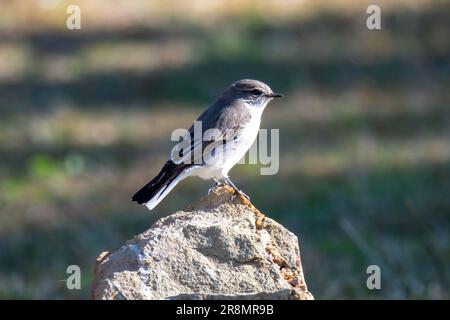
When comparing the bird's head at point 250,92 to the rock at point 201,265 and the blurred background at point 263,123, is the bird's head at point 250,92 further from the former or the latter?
the rock at point 201,265

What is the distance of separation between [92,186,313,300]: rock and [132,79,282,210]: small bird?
2.98 feet

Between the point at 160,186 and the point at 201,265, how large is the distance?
1.23m

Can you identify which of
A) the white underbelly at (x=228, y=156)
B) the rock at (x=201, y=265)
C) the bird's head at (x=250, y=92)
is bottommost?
the rock at (x=201, y=265)

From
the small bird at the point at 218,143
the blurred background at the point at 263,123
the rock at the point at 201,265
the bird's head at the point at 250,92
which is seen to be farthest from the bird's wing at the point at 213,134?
the blurred background at the point at 263,123

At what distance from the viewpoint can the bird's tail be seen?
6230 mm

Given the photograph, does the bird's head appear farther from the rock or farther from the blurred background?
the rock

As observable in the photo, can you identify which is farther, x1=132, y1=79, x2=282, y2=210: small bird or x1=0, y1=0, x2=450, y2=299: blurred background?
x1=0, y1=0, x2=450, y2=299: blurred background

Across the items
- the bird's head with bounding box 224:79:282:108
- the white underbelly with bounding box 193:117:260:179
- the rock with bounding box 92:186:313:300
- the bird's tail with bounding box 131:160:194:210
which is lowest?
the rock with bounding box 92:186:313:300

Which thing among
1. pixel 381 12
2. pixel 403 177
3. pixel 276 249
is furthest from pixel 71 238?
pixel 381 12

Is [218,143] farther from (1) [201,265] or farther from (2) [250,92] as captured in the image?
(1) [201,265]

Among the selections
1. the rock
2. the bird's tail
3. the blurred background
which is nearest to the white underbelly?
the bird's tail

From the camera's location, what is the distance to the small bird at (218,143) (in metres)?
6.47

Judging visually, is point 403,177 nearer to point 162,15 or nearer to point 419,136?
point 419,136
